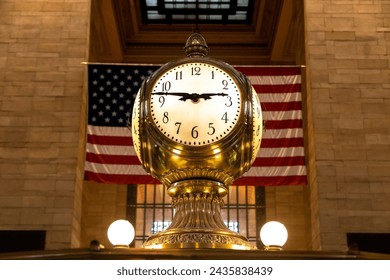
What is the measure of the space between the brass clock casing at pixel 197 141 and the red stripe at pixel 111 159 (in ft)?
25.2

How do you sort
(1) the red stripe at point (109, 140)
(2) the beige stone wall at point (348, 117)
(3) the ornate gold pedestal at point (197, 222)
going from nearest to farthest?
(3) the ornate gold pedestal at point (197, 222) < (1) the red stripe at point (109, 140) < (2) the beige stone wall at point (348, 117)

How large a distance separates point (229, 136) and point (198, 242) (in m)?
0.17

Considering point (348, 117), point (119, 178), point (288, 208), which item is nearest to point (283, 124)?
point (348, 117)

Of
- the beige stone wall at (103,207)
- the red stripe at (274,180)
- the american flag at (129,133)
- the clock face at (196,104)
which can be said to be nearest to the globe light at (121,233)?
the clock face at (196,104)

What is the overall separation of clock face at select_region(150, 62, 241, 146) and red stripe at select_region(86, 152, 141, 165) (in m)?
7.71

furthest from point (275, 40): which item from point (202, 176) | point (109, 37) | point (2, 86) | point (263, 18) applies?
point (202, 176)

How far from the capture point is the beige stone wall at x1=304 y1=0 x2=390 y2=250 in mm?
9195

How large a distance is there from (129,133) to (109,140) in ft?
1.04

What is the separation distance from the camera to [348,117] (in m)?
9.73

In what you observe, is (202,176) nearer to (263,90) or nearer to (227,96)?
(227,96)

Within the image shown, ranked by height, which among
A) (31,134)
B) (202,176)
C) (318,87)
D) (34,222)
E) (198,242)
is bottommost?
(198,242)

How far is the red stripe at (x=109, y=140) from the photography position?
884cm

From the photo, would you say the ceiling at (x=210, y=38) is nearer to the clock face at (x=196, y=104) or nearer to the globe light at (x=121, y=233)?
the globe light at (x=121, y=233)

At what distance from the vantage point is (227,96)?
982 millimetres
